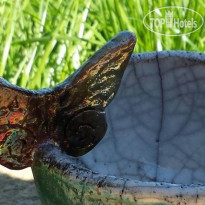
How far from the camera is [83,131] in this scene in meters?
0.91

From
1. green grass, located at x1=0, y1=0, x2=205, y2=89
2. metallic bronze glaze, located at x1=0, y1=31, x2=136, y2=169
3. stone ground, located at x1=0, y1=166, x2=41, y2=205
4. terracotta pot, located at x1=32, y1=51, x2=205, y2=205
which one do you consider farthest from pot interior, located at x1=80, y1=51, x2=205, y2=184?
green grass, located at x1=0, y1=0, x2=205, y2=89

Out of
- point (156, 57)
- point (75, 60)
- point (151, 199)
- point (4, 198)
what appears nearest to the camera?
point (151, 199)

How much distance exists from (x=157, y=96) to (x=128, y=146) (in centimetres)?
11

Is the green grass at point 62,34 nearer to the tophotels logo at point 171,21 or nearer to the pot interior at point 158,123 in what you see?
the tophotels logo at point 171,21

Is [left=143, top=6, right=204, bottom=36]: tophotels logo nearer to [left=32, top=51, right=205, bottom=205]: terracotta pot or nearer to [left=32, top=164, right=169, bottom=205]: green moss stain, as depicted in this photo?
[left=32, top=51, right=205, bottom=205]: terracotta pot

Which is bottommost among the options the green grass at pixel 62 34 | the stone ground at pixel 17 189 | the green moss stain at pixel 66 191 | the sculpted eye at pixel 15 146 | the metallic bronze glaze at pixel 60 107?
the stone ground at pixel 17 189

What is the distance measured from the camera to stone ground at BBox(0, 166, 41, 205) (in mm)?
1462

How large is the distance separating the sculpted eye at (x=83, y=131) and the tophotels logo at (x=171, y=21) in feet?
3.14

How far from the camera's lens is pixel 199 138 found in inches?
51.4

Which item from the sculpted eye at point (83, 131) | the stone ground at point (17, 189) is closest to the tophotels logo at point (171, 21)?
the stone ground at point (17, 189)

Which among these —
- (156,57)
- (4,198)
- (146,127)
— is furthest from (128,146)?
(4,198)

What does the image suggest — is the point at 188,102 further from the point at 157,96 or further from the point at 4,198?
the point at 4,198

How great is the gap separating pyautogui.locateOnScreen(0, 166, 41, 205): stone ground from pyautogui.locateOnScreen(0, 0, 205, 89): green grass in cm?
27

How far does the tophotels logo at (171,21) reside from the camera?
6.06 feet
